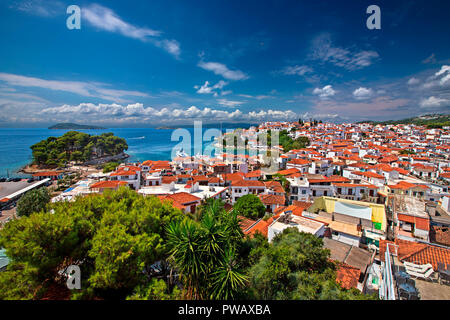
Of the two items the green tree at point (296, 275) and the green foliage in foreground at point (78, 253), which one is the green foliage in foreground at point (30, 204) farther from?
the green tree at point (296, 275)

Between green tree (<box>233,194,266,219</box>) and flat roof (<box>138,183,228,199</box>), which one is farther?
flat roof (<box>138,183,228,199</box>)

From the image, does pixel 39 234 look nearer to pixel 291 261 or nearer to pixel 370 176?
pixel 291 261

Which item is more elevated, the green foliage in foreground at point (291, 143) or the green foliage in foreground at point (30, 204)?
the green foliage in foreground at point (291, 143)

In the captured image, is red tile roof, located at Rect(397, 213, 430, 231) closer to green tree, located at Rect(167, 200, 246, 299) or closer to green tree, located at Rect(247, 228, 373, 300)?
green tree, located at Rect(247, 228, 373, 300)

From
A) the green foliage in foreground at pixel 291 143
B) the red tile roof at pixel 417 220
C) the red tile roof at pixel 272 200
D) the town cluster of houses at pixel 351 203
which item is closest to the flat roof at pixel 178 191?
the town cluster of houses at pixel 351 203

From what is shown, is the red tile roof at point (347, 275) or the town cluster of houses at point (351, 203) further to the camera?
the town cluster of houses at point (351, 203)

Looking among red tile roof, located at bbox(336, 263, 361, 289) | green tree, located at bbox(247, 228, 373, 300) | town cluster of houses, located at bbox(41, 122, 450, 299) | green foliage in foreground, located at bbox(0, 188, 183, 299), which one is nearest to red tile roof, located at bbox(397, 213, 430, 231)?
town cluster of houses, located at bbox(41, 122, 450, 299)

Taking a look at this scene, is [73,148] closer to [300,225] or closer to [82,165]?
[82,165]
